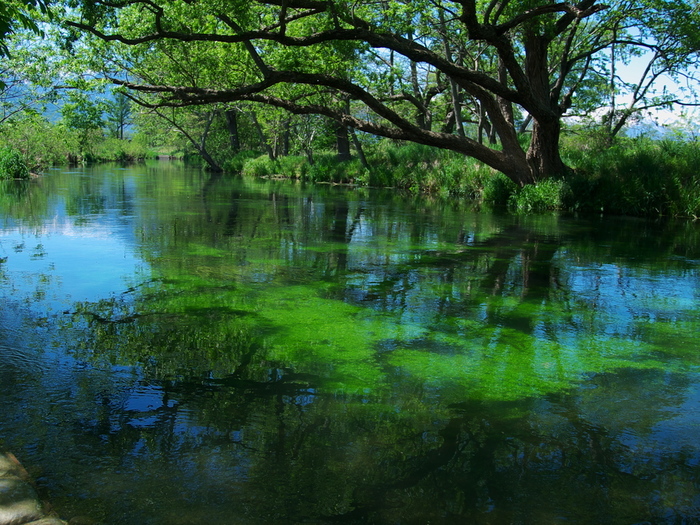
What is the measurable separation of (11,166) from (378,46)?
18.3m

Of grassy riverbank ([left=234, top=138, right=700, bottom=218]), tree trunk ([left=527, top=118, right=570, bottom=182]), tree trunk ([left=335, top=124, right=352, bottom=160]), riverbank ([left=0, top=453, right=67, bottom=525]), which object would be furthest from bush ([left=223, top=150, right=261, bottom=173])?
riverbank ([left=0, top=453, right=67, bottom=525])

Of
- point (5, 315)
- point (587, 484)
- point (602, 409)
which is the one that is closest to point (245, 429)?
point (587, 484)

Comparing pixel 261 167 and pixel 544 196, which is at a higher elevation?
pixel 261 167

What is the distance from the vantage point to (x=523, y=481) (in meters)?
2.91

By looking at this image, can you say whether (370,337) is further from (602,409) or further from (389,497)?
(389,497)

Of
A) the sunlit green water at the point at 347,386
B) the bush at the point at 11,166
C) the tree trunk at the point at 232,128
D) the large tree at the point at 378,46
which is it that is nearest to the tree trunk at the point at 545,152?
the large tree at the point at 378,46

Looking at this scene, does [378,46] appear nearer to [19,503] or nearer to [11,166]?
[19,503]

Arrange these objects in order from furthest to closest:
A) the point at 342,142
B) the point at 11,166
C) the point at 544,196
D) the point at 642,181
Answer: the point at 342,142, the point at 11,166, the point at 544,196, the point at 642,181

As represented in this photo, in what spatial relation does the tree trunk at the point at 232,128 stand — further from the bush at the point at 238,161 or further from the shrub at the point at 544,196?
the shrub at the point at 544,196

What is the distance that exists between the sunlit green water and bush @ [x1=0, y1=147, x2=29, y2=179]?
18.1 meters

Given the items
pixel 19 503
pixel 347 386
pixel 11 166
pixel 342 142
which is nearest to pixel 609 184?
pixel 347 386

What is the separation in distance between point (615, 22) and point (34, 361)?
796 inches

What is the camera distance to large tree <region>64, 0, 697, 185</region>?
41.3 ft

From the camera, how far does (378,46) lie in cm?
1316
